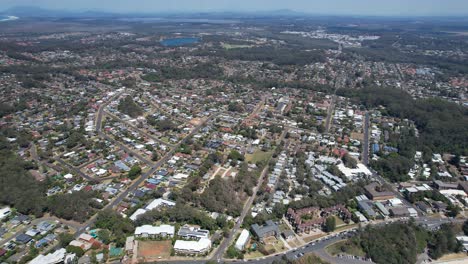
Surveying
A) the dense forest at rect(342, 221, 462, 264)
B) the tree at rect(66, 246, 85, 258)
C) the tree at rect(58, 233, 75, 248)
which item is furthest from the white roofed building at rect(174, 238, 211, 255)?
the dense forest at rect(342, 221, 462, 264)

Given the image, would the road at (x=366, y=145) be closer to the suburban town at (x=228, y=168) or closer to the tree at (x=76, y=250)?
the suburban town at (x=228, y=168)

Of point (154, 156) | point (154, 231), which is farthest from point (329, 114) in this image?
point (154, 231)

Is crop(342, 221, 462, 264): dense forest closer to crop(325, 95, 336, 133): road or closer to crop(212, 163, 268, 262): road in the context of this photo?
crop(212, 163, 268, 262): road

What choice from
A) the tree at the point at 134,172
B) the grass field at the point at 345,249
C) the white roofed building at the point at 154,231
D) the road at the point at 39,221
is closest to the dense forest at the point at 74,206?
the road at the point at 39,221

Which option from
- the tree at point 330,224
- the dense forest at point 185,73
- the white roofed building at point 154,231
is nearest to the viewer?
the white roofed building at point 154,231

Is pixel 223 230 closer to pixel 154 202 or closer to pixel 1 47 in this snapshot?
pixel 154 202

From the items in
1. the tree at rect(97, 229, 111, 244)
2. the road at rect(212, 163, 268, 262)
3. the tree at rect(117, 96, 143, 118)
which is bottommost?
the road at rect(212, 163, 268, 262)
